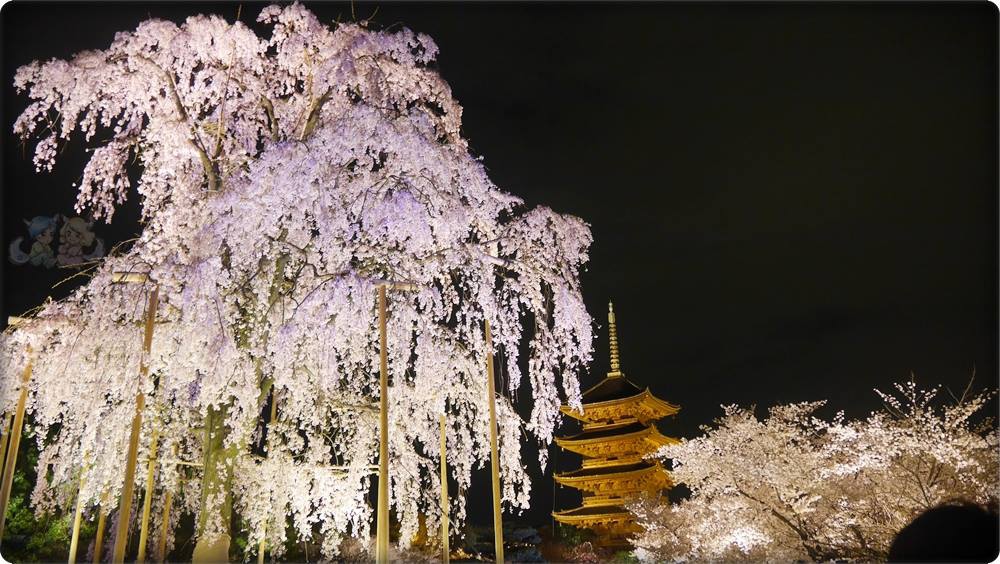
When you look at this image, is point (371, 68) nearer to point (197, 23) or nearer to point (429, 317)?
point (197, 23)

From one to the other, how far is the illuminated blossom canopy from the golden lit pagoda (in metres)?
21.9

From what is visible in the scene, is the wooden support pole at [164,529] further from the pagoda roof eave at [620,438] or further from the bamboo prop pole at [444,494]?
the pagoda roof eave at [620,438]

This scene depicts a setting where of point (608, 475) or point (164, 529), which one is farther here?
point (608, 475)

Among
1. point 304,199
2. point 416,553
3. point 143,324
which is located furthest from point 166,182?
point 416,553

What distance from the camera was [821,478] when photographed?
517 inches

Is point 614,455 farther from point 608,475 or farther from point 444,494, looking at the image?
point 444,494

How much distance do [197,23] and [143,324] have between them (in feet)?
13.7

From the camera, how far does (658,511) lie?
706 inches

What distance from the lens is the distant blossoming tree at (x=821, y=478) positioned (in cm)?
1155

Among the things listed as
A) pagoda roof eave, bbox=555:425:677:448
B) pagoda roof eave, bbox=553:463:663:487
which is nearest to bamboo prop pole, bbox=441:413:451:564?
pagoda roof eave, bbox=553:463:663:487

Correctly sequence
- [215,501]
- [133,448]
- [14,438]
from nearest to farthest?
[133,448], [215,501], [14,438]

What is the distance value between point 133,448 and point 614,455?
27919 millimetres

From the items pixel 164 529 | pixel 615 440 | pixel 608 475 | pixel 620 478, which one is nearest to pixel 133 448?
pixel 164 529

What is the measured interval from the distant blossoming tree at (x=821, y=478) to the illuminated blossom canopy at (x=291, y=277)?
6.59 metres
